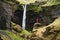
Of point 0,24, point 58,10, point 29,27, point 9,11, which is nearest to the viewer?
point 0,24

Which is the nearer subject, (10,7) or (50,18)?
(10,7)

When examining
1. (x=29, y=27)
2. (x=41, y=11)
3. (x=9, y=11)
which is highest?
(x=9, y=11)

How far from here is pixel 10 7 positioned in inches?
1199

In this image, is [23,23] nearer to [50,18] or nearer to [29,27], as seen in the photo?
[29,27]

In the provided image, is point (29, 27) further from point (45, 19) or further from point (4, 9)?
point (4, 9)

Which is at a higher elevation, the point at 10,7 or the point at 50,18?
the point at 10,7

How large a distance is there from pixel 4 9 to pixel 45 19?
901 inches

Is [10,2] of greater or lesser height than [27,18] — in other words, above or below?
above

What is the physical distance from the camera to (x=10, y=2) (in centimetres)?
3086

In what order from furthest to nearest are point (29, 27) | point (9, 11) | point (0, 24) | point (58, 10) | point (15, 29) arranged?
1. point (29, 27)
2. point (58, 10)
3. point (15, 29)
4. point (9, 11)
5. point (0, 24)

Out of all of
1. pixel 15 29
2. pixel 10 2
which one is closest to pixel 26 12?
pixel 15 29

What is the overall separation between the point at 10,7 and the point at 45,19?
20751 millimetres

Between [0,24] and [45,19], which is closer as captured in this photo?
[0,24]

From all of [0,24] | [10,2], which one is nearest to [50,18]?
[10,2]
